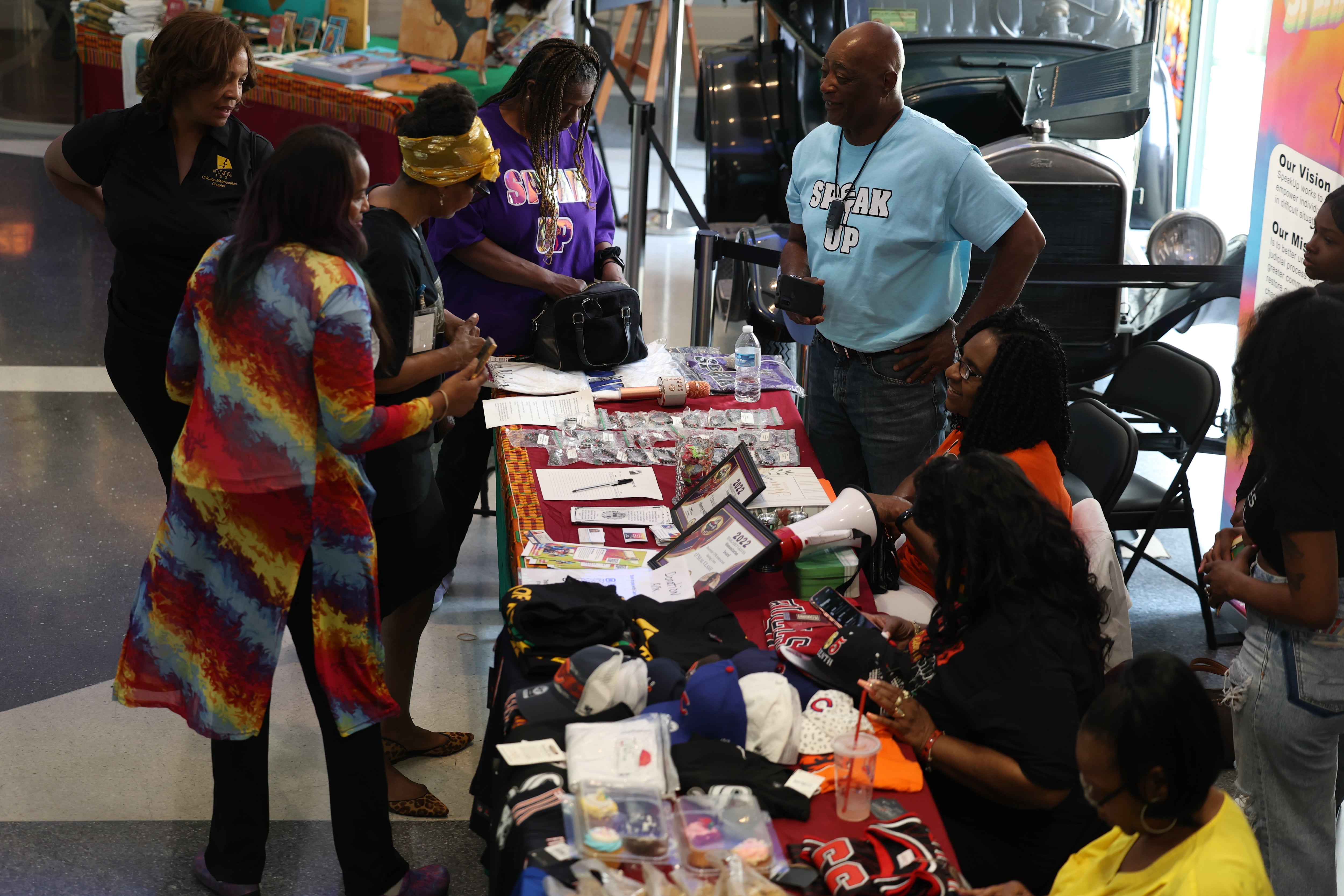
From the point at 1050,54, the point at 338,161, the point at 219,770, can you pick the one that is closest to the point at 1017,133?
the point at 1050,54

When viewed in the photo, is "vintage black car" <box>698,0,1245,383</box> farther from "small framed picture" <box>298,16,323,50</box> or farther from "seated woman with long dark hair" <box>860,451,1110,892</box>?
"small framed picture" <box>298,16,323,50</box>

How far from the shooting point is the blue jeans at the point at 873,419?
3447mm

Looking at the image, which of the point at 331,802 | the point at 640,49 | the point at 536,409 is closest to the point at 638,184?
the point at 536,409

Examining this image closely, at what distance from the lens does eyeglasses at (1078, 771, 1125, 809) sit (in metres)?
1.71

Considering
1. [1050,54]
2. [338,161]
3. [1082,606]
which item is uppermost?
[1050,54]

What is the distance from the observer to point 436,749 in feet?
11.1

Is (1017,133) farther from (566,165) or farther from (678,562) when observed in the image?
(678,562)

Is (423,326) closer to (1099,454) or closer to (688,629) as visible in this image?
(688,629)

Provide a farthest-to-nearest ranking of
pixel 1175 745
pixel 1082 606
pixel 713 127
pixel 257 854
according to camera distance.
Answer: pixel 713 127
pixel 257 854
pixel 1082 606
pixel 1175 745

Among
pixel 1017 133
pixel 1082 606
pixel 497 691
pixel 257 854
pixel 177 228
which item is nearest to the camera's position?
pixel 1082 606

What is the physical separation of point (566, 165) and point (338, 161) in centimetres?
179

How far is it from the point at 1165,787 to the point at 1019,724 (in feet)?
1.42

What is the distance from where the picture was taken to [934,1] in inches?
231

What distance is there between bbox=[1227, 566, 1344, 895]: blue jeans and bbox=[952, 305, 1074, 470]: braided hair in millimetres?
571
